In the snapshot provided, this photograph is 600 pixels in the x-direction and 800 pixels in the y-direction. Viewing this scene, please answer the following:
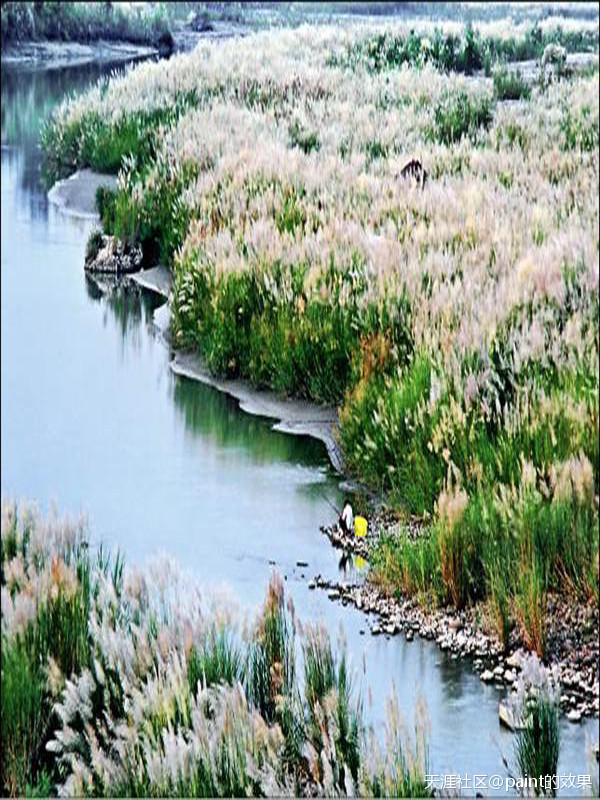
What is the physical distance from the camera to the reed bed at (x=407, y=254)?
7105 mm

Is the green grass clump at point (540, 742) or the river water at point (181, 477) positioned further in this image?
the river water at point (181, 477)

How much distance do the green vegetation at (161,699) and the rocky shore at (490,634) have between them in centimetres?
60

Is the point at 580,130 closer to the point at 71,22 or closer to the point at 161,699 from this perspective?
the point at 71,22

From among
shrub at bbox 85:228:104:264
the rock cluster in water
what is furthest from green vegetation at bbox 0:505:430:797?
shrub at bbox 85:228:104:264

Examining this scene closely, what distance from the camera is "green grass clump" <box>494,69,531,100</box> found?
18797mm

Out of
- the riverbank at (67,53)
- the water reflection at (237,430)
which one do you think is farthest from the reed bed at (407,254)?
the riverbank at (67,53)

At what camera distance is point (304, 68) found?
64.2ft

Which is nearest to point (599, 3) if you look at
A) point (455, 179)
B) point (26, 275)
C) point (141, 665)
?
point (455, 179)

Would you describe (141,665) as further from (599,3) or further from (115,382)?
(599,3)

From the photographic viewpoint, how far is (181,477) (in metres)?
9.13

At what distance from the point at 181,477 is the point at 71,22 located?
48.0 ft

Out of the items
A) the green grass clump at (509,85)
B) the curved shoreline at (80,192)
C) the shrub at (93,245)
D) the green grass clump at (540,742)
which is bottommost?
the green grass clump at (540,742)

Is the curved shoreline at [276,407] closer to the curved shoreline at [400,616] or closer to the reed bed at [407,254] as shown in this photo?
the curved shoreline at [400,616]

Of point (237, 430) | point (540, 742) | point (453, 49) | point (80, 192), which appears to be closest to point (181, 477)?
point (237, 430)
